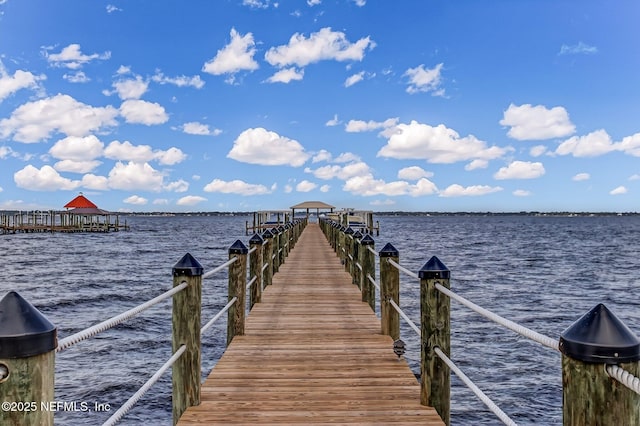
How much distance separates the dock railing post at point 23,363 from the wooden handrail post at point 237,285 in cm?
441

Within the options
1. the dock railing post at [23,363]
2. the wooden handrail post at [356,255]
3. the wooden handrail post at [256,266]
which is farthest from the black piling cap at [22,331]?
the wooden handrail post at [356,255]

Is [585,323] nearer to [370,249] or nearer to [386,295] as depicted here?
[386,295]

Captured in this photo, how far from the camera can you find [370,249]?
8.64 metres

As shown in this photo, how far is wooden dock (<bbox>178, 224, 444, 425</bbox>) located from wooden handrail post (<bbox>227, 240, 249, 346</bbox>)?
0.68 ft

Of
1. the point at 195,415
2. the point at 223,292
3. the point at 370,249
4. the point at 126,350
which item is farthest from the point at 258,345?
the point at 223,292

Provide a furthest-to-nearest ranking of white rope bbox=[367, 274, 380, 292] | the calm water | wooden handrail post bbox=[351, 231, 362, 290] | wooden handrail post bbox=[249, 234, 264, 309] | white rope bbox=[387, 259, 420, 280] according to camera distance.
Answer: wooden handrail post bbox=[351, 231, 362, 290]
the calm water
wooden handrail post bbox=[249, 234, 264, 309]
white rope bbox=[367, 274, 380, 292]
white rope bbox=[387, 259, 420, 280]

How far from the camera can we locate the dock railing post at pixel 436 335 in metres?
4.02

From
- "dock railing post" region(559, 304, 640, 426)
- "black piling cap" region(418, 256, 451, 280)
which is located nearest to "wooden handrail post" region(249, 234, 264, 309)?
"black piling cap" region(418, 256, 451, 280)

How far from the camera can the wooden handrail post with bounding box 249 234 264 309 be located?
27.5 feet

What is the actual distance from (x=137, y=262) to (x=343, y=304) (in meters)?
30.1

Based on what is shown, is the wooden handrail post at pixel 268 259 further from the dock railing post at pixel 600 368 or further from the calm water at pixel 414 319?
the dock railing post at pixel 600 368

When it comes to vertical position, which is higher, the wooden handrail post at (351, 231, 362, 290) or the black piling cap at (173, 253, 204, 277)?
the black piling cap at (173, 253, 204, 277)

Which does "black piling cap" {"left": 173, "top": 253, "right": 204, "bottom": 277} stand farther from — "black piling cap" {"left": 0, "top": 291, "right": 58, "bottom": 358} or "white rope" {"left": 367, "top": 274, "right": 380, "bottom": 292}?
"white rope" {"left": 367, "top": 274, "right": 380, "bottom": 292}

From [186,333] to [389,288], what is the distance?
10.1 feet
